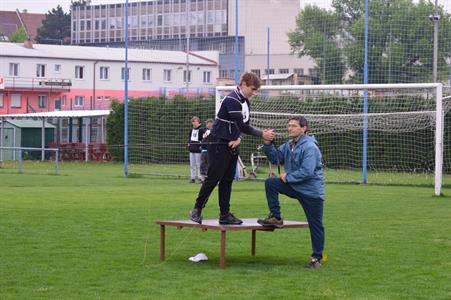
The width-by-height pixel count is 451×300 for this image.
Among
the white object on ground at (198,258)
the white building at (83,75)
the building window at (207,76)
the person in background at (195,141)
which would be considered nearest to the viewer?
the white object on ground at (198,258)

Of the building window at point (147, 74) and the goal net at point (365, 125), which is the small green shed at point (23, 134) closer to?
the building window at point (147, 74)

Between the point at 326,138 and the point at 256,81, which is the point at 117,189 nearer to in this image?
the point at 326,138

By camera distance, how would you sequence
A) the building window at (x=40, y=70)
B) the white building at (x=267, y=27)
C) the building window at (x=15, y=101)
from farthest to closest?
the building window at (x=40, y=70)
the building window at (x=15, y=101)
the white building at (x=267, y=27)

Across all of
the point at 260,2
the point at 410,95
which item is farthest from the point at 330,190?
the point at 260,2

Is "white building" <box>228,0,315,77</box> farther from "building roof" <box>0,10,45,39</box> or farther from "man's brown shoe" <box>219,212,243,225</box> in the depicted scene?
"building roof" <box>0,10,45,39</box>

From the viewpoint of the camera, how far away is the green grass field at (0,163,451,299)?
10.3 metres

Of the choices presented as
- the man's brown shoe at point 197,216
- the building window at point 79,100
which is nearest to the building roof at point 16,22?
the building window at point 79,100

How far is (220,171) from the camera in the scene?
12.3 metres

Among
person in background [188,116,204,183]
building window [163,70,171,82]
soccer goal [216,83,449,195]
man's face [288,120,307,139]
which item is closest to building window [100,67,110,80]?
building window [163,70,171,82]

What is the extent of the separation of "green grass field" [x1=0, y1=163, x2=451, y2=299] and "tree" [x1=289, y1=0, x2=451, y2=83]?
11221 mm

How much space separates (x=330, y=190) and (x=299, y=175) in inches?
591

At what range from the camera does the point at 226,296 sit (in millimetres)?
9828

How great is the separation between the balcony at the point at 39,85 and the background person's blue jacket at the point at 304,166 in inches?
2601

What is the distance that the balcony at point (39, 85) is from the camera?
76750 millimetres
